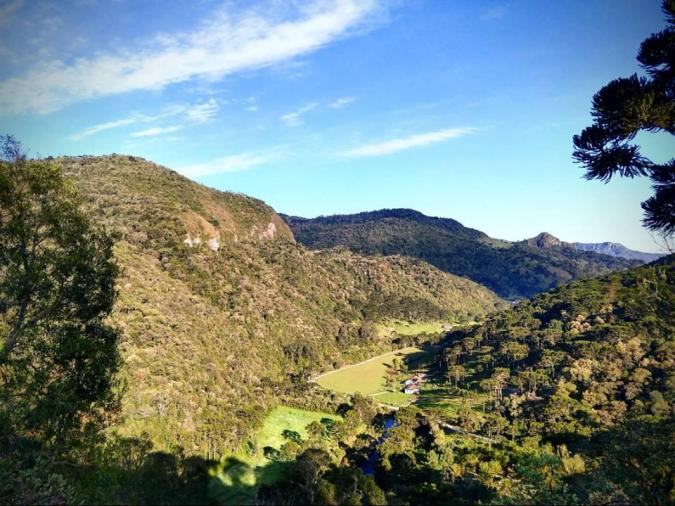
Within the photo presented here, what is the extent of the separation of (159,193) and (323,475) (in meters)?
104

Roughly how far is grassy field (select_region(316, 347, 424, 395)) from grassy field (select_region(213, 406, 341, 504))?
71.3 feet

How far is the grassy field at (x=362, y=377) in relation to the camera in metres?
91.1

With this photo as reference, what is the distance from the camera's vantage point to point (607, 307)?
342 ft

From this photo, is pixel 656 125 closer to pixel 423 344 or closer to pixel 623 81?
pixel 623 81

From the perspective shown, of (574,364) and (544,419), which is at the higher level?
(574,364)

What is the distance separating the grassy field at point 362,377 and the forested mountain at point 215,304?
4480 mm

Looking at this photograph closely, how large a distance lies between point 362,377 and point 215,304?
3864cm

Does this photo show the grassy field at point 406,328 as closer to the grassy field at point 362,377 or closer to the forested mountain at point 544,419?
the grassy field at point 362,377

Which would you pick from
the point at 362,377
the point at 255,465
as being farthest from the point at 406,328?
the point at 255,465

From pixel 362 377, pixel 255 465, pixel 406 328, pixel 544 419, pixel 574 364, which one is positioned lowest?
pixel 362 377

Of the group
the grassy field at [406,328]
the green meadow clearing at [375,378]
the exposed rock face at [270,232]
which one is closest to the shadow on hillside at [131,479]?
the green meadow clearing at [375,378]

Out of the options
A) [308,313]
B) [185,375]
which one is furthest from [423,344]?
[185,375]

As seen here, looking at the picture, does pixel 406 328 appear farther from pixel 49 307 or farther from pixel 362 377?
pixel 49 307

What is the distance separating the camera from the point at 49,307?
14781 mm
